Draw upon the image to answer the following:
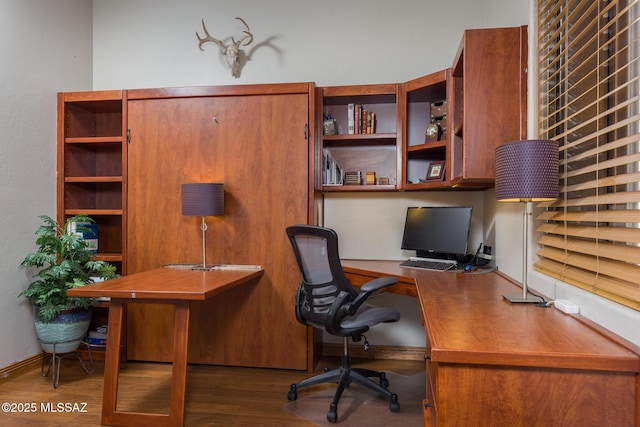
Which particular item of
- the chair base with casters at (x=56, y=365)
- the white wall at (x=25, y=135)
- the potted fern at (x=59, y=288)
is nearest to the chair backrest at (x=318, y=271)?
the potted fern at (x=59, y=288)

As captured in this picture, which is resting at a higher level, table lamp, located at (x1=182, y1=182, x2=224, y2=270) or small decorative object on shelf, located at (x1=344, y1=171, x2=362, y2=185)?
small decorative object on shelf, located at (x1=344, y1=171, x2=362, y2=185)

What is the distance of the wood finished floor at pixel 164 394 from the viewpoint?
239 centimetres

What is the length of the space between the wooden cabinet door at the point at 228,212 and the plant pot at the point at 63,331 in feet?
1.18

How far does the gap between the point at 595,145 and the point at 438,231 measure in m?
1.53

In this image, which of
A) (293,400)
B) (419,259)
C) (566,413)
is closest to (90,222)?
(293,400)

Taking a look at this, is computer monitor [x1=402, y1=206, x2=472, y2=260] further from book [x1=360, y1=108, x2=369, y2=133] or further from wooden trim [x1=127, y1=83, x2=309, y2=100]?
wooden trim [x1=127, y1=83, x2=309, y2=100]

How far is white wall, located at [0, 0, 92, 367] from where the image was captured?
292cm

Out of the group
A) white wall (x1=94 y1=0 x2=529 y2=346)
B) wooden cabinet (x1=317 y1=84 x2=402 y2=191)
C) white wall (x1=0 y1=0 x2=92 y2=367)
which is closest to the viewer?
white wall (x1=0 y1=0 x2=92 y2=367)

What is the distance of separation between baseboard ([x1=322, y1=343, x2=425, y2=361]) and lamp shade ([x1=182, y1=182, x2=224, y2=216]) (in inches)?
57.2

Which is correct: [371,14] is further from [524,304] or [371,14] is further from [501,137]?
[524,304]

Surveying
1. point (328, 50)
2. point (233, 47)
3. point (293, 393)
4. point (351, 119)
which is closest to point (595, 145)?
point (351, 119)

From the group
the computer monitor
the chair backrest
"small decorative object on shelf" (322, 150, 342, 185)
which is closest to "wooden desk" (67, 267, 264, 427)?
the chair backrest

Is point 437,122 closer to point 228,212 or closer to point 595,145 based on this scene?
point 595,145

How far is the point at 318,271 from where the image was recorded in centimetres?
250
